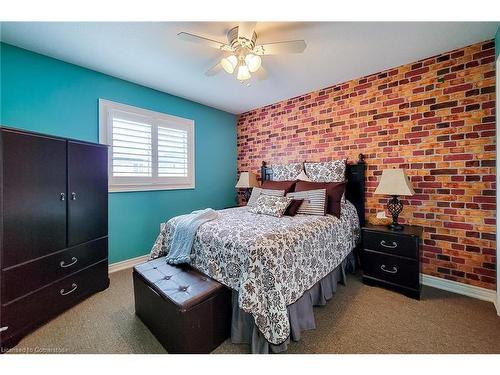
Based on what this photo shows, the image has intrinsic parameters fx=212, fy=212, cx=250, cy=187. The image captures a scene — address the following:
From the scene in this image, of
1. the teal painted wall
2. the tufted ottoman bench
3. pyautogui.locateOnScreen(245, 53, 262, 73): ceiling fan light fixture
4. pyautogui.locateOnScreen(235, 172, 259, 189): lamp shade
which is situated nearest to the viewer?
the tufted ottoman bench

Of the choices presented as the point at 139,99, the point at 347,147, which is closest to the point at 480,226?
the point at 347,147

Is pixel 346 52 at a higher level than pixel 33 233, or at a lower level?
higher

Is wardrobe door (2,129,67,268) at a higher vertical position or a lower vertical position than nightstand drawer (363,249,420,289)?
higher

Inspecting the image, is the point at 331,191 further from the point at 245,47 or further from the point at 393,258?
the point at 245,47

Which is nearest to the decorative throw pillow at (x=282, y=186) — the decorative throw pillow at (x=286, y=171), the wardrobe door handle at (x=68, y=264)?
the decorative throw pillow at (x=286, y=171)

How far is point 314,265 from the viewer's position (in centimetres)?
179

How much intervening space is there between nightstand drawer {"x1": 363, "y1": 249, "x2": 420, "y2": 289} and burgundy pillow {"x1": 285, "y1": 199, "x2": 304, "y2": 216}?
85 centimetres

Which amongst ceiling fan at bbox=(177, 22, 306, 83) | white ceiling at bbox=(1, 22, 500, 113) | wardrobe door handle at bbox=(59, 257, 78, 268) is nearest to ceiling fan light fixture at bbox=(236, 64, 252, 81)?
ceiling fan at bbox=(177, 22, 306, 83)

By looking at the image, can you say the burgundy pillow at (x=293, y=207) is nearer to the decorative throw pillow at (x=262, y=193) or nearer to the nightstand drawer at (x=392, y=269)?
the decorative throw pillow at (x=262, y=193)

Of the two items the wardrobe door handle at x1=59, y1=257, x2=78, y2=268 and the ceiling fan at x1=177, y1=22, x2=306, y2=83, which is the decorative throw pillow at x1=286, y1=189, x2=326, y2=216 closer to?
the ceiling fan at x1=177, y1=22, x2=306, y2=83

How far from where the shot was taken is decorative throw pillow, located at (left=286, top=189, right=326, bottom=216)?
7.77 ft

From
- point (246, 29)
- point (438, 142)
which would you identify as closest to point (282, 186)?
point (438, 142)
